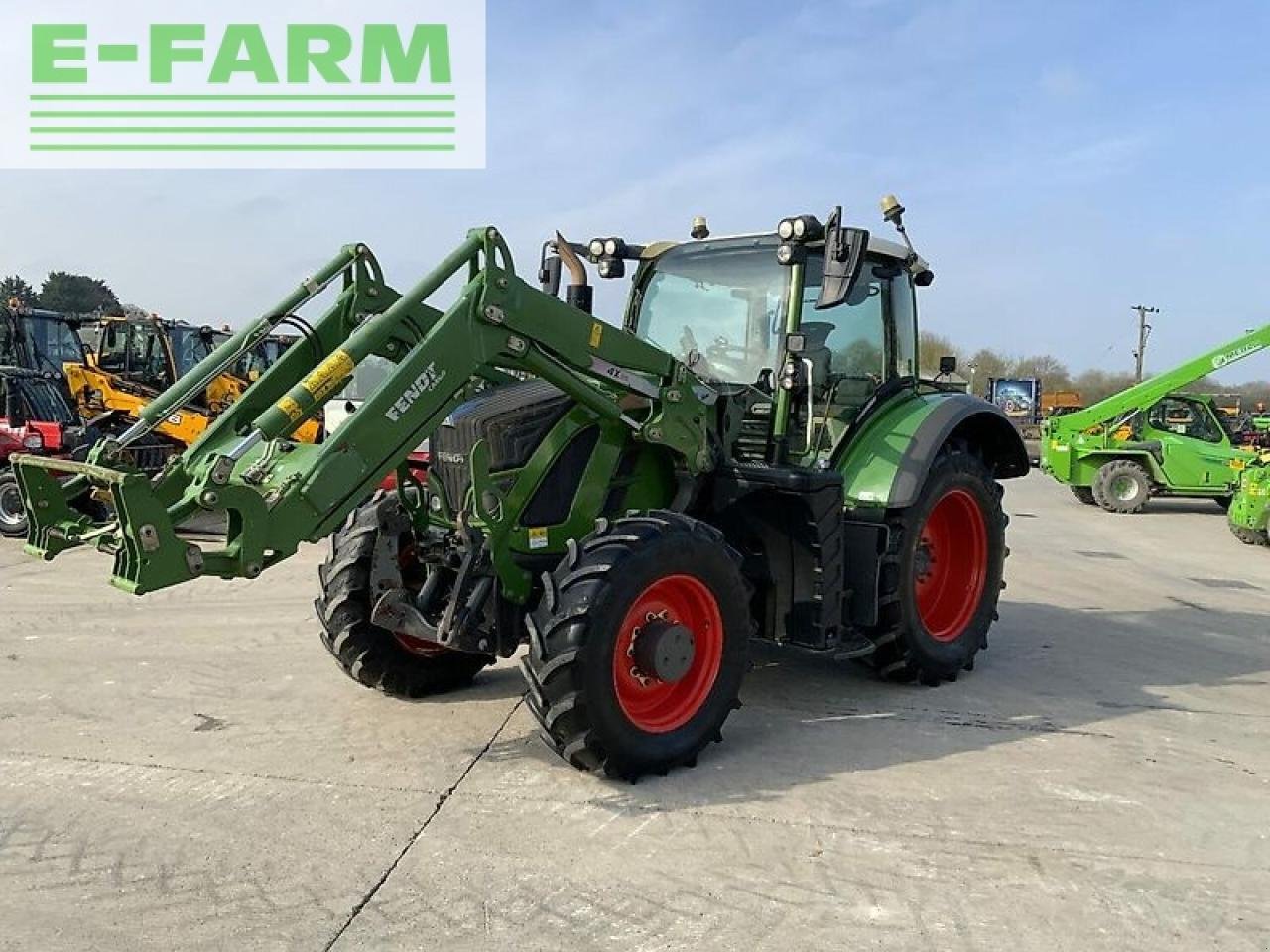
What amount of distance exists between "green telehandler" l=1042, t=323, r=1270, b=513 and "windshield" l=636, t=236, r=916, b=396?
429 inches

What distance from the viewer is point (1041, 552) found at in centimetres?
1120

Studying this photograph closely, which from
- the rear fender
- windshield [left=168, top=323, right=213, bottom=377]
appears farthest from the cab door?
windshield [left=168, top=323, right=213, bottom=377]

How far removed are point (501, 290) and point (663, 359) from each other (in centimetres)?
94

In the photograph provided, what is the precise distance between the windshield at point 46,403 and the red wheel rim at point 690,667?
10.2 meters

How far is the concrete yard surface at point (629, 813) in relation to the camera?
10.3 ft

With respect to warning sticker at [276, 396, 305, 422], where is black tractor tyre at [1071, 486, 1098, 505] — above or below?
below

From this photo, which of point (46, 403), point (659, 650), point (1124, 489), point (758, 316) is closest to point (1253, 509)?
point (1124, 489)

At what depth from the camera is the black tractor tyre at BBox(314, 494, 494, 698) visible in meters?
4.91

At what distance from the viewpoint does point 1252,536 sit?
12.3m

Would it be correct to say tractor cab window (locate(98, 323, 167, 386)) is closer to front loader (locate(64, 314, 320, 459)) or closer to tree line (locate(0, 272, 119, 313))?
front loader (locate(64, 314, 320, 459))

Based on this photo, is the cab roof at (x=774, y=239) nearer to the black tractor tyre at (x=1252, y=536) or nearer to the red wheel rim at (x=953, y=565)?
the red wheel rim at (x=953, y=565)

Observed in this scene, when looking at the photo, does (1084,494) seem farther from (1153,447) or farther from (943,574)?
(943,574)

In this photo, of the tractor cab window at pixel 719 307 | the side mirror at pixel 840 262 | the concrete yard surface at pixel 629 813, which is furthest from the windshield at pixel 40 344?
the side mirror at pixel 840 262

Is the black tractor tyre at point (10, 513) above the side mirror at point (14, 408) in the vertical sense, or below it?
below
